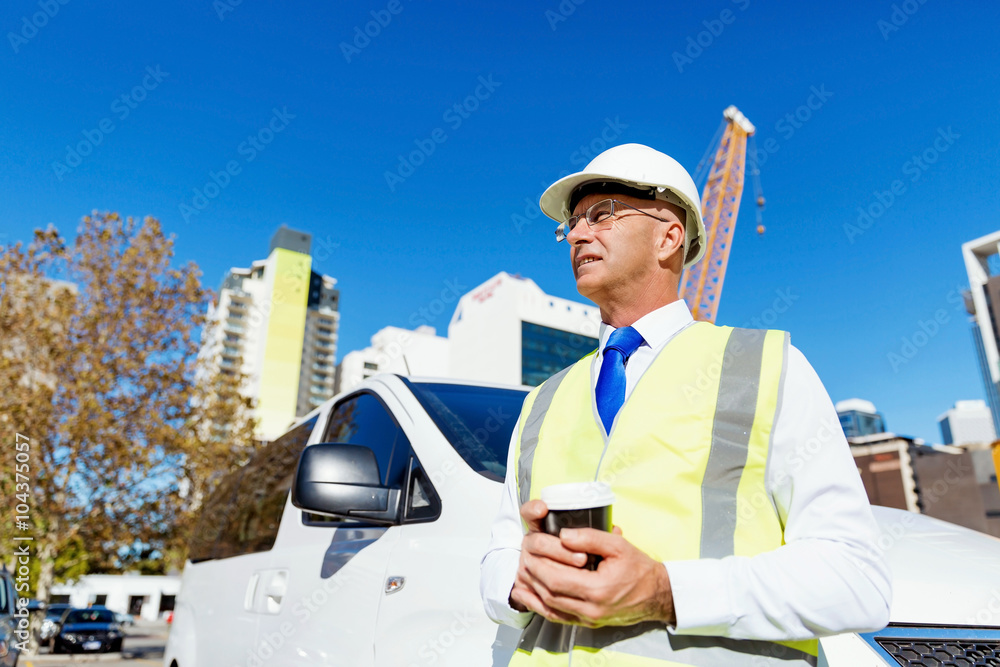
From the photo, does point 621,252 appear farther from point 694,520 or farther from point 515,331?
point 515,331

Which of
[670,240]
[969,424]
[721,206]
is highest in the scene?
[969,424]

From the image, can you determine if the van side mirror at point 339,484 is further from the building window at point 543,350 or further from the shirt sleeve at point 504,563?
the building window at point 543,350

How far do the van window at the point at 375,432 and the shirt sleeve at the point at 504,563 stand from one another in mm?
741

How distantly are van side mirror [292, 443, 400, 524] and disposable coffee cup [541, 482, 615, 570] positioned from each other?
40.4 inches

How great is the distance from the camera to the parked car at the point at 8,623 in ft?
21.4

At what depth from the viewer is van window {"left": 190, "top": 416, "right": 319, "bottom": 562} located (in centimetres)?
316

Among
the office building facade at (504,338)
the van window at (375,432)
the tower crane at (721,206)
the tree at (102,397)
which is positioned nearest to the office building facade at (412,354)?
the office building facade at (504,338)

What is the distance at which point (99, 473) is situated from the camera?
52.1ft

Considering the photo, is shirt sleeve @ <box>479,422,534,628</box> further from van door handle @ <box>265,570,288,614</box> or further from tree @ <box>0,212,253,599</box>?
tree @ <box>0,212,253,599</box>

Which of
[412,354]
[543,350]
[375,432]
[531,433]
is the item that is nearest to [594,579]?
[531,433]

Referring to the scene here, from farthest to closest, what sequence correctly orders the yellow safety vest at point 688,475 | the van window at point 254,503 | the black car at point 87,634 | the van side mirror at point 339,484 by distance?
the black car at point 87,634, the van window at point 254,503, the van side mirror at point 339,484, the yellow safety vest at point 688,475

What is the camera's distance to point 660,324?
1.60 m

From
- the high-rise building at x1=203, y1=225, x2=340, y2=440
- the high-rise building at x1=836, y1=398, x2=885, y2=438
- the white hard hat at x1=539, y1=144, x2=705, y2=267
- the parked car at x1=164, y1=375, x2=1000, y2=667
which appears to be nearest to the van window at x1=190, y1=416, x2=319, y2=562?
the parked car at x1=164, y1=375, x2=1000, y2=667

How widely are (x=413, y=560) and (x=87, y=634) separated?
26.1 m
